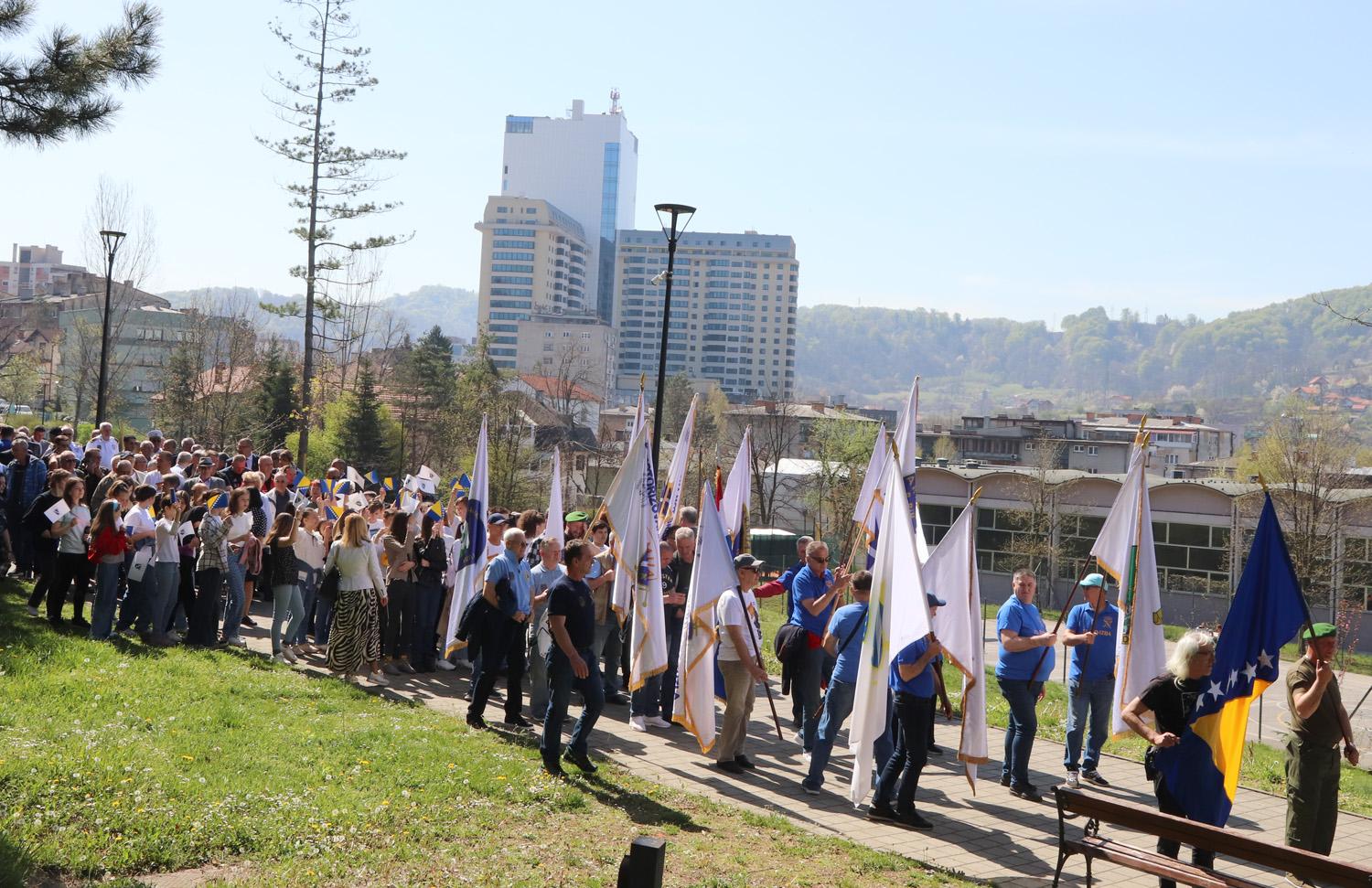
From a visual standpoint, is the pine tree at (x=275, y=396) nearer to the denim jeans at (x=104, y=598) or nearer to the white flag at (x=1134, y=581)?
the denim jeans at (x=104, y=598)

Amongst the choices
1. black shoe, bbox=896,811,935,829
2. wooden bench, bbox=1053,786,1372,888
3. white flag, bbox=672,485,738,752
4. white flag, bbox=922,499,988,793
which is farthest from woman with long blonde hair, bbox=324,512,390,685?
wooden bench, bbox=1053,786,1372,888

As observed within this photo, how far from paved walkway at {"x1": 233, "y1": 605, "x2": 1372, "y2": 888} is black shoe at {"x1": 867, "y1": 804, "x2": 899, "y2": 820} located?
63mm

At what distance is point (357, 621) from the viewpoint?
12633 millimetres

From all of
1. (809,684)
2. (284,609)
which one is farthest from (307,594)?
(809,684)

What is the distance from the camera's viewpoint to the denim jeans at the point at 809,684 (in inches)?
437

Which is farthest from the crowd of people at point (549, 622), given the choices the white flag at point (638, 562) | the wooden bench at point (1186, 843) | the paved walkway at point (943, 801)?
the wooden bench at point (1186, 843)

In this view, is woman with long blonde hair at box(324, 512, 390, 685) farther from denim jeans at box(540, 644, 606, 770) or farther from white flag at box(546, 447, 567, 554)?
denim jeans at box(540, 644, 606, 770)

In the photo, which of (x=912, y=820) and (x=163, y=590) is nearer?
(x=912, y=820)

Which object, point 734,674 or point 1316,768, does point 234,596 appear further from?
point 1316,768

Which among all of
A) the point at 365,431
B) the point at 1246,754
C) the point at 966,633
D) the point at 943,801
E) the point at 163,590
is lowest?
the point at 1246,754

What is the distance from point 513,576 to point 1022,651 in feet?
15.7

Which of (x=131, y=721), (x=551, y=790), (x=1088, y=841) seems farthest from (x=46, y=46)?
(x=1088, y=841)

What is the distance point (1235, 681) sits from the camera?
25.2 ft

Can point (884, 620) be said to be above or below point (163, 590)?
above
